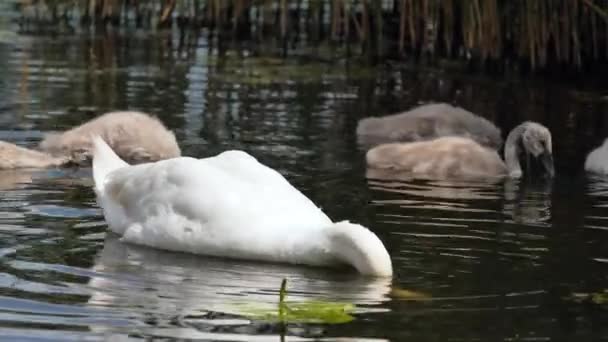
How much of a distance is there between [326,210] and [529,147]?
274cm

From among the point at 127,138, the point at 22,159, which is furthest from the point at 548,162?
the point at 22,159

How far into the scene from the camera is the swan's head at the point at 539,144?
39.1ft

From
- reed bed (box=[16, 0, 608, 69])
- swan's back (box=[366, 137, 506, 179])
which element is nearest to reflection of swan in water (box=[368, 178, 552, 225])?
swan's back (box=[366, 137, 506, 179])

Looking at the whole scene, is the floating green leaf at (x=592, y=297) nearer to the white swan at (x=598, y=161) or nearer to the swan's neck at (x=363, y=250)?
the swan's neck at (x=363, y=250)

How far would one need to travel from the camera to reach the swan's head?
11.9 metres

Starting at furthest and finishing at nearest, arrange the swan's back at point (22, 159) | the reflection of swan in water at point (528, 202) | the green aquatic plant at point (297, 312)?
1. the swan's back at point (22, 159)
2. the reflection of swan in water at point (528, 202)
3. the green aquatic plant at point (297, 312)

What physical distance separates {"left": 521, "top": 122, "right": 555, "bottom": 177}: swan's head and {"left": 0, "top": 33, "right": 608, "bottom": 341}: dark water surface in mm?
205

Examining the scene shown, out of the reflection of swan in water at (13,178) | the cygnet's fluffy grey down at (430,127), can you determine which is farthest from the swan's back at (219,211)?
the cygnet's fluffy grey down at (430,127)

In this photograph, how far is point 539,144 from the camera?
39.5 ft

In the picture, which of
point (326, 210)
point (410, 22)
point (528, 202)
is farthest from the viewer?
point (410, 22)

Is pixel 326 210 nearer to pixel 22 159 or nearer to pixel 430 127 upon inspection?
pixel 22 159

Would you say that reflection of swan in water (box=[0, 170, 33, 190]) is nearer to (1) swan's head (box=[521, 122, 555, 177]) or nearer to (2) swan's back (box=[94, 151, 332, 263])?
(2) swan's back (box=[94, 151, 332, 263])

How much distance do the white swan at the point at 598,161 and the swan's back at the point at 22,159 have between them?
3.57m

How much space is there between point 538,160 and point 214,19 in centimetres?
939
